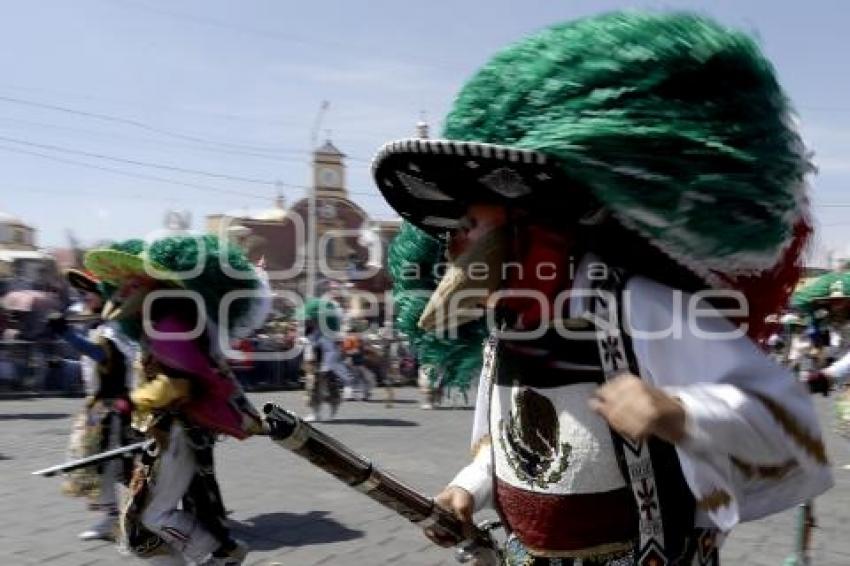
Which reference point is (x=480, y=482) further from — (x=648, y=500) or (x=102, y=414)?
(x=102, y=414)

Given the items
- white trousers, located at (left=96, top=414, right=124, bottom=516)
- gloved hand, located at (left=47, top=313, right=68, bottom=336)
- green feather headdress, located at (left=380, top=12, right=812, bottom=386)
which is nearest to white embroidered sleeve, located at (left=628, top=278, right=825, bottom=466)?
green feather headdress, located at (left=380, top=12, right=812, bottom=386)

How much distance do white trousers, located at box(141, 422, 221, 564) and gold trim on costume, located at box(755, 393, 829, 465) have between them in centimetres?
324

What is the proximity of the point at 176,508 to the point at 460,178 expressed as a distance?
9.59 ft

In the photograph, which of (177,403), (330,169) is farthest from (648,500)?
(330,169)

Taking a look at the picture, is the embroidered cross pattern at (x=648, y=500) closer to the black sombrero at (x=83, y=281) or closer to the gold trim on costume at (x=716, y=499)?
the gold trim on costume at (x=716, y=499)

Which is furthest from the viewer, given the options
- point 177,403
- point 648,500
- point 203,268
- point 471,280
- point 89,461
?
point 203,268

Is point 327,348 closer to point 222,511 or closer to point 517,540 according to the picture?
point 222,511

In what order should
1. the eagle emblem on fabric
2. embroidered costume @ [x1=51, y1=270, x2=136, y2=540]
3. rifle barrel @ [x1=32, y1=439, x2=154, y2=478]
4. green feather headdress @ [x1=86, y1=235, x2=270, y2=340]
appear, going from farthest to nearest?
1. embroidered costume @ [x1=51, y1=270, x2=136, y2=540]
2. green feather headdress @ [x1=86, y1=235, x2=270, y2=340]
3. rifle barrel @ [x1=32, y1=439, x2=154, y2=478]
4. the eagle emblem on fabric

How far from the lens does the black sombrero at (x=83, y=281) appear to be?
5.52 metres

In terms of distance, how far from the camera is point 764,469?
1.62 m

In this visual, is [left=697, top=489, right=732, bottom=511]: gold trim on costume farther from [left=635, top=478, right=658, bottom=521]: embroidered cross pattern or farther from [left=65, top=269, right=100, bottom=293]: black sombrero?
[left=65, top=269, right=100, bottom=293]: black sombrero

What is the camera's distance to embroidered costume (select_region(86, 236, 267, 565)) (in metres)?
4.12

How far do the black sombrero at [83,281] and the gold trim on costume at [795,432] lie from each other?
4.72m

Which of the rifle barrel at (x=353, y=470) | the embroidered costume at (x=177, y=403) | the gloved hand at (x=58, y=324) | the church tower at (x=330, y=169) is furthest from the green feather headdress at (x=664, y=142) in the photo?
the church tower at (x=330, y=169)
